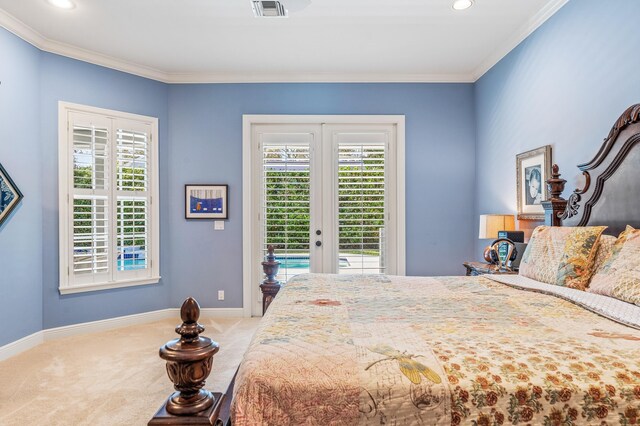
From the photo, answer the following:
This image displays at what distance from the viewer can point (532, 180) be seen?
3215 millimetres

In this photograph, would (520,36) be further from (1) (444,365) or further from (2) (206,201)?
(2) (206,201)

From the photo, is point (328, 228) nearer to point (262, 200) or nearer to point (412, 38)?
point (262, 200)

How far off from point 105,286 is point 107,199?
3.02 feet

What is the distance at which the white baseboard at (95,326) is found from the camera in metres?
3.29

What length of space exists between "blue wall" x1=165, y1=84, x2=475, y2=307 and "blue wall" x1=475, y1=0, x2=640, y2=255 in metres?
0.41

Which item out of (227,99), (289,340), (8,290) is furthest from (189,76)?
(289,340)

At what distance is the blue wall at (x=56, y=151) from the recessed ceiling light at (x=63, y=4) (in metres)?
0.89

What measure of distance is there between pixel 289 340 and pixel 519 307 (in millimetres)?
1056

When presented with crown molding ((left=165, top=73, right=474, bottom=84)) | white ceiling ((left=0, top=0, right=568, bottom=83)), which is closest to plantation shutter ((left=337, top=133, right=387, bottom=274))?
crown molding ((left=165, top=73, right=474, bottom=84))

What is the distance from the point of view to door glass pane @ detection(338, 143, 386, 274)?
440cm

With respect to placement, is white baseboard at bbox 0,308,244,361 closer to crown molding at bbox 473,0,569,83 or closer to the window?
the window

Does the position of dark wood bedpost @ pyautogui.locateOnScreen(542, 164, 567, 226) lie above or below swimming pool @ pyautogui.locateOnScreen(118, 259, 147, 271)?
above

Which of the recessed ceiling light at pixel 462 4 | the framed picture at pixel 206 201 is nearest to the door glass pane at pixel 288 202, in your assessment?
the framed picture at pixel 206 201

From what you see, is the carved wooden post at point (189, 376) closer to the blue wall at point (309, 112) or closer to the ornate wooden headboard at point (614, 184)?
the ornate wooden headboard at point (614, 184)
